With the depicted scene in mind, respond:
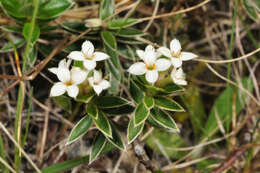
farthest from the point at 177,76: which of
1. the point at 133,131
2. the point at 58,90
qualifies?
the point at 58,90

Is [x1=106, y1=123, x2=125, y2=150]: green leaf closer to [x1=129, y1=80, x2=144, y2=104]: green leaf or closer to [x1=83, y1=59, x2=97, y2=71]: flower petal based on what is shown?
[x1=129, y1=80, x2=144, y2=104]: green leaf

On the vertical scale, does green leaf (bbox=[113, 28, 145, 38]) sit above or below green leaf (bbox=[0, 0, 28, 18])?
below

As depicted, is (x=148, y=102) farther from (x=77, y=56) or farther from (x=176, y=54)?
(x=77, y=56)

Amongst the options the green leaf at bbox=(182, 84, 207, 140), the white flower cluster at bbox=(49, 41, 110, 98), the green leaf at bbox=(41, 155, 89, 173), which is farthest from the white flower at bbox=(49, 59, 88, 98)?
the green leaf at bbox=(182, 84, 207, 140)

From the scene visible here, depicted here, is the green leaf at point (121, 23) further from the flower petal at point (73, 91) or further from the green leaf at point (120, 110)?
the flower petal at point (73, 91)

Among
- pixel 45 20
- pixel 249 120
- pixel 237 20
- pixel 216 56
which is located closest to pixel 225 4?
pixel 237 20

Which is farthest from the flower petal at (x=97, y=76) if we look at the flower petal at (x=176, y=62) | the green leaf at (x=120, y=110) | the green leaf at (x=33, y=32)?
the green leaf at (x=33, y=32)
